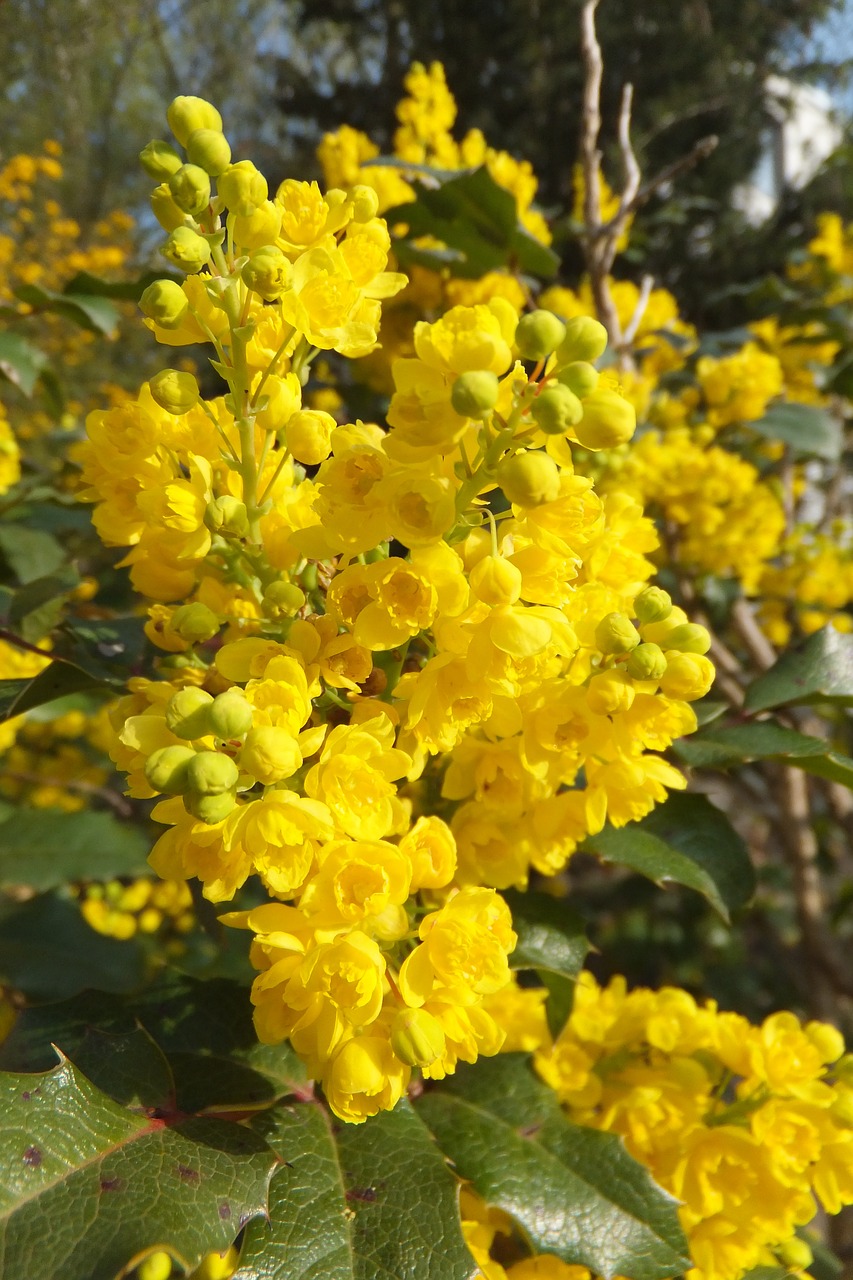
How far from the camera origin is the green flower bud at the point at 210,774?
59 centimetres

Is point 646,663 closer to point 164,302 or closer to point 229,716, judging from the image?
point 229,716

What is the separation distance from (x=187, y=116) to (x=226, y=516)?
34cm

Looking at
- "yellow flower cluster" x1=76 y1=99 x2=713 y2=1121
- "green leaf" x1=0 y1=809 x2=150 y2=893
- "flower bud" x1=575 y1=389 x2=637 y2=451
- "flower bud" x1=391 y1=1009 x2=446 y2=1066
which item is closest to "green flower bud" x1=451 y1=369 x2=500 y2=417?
"yellow flower cluster" x1=76 y1=99 x2=713 y2=1121

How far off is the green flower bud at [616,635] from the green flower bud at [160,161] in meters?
0.51

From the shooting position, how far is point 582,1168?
88cm

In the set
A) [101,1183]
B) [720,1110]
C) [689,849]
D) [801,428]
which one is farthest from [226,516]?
[801,428]

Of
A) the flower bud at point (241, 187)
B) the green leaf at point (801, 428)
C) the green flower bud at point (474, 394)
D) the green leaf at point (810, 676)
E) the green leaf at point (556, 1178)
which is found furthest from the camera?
the green leaf at point (801, 428)

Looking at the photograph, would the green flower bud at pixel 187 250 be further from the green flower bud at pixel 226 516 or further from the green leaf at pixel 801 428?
the green leaf at pixel 801 428

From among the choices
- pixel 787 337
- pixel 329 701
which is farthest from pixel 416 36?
pixel 329 701

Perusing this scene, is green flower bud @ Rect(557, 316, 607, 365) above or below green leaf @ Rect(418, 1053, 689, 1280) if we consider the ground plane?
above

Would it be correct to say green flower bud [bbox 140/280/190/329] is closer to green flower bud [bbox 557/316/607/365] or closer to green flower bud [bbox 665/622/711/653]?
green flower bud [bbox 557/316/607/365]

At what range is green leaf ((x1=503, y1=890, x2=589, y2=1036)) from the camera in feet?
3.02

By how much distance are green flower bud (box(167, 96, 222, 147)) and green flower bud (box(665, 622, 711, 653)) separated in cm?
58

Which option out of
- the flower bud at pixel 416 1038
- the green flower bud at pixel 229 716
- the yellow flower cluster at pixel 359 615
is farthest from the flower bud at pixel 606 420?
the flower bud at pixel 416 1038
